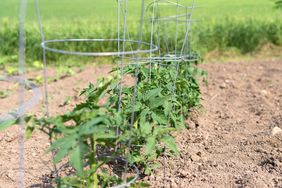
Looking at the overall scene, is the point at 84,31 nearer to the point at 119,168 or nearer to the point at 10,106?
the point at 10,106

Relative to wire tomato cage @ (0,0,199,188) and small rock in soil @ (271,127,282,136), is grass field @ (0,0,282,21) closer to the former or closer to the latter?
wire tomato cage @ (0,0,199,188)

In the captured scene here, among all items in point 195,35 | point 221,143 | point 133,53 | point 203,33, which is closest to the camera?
point 221,143

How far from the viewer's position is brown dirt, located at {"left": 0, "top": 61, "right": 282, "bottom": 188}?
8.77ft

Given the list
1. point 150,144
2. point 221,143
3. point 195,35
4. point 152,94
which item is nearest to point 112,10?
point 195,35

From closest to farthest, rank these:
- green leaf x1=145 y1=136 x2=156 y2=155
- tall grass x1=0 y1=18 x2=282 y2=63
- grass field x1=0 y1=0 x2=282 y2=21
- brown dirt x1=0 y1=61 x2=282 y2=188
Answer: green leaf x1=145 y1=136 x2=156 y2=155
brown dirt x1=0 y1=61 x2=282 y2=188
tall grass x1=0 y1=18 x2=282 y2=63
grass field x1=0 y1=0 x2=282 y2=21

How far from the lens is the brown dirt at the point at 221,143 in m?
2.67

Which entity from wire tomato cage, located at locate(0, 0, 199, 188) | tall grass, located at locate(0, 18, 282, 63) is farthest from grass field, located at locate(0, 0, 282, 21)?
wire tomato cage, located at locate(0, 0, 199, 188)

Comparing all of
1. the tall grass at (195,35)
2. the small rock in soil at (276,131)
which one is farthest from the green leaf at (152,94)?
the tall grass at (195,35)

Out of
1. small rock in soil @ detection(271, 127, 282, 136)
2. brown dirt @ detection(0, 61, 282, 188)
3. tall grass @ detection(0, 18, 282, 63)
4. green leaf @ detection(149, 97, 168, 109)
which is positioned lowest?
brown dirt @ detection(0, 61, 282, 188)

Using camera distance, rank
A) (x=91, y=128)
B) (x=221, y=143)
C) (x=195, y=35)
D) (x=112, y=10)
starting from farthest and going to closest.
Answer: (x=112, y=10), (x=195, y=35), (x=221, y=143), (x=91, y=128)

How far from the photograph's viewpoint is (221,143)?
130 inches

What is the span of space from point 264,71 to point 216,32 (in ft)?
6.08

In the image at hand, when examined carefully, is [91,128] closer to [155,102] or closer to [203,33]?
[155,102]

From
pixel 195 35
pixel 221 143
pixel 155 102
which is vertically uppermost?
pixel 155 102
